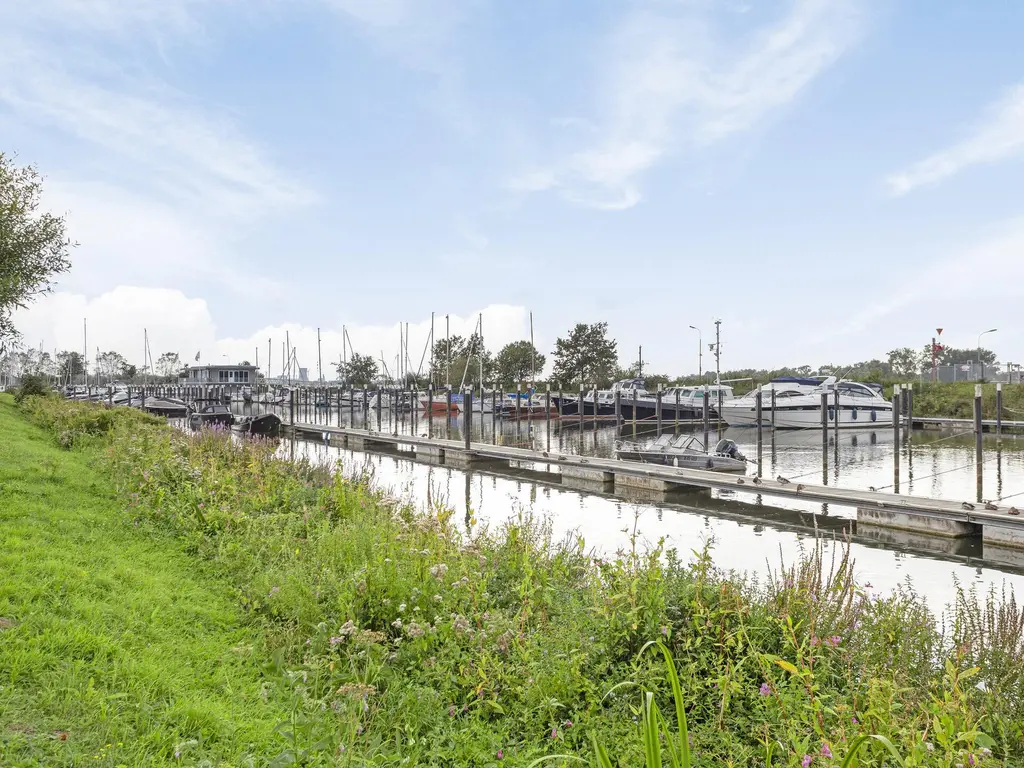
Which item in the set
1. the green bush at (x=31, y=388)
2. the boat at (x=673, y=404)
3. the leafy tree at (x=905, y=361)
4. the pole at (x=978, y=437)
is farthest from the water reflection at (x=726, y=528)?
the leafy tree at (x=905, y=361)

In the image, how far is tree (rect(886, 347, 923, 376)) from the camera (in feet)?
273

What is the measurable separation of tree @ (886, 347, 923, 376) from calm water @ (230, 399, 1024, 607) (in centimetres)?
5453

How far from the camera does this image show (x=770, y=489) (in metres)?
16.6

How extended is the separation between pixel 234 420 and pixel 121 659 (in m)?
43.4

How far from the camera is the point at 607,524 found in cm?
1532

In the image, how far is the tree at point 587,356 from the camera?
77250 mm

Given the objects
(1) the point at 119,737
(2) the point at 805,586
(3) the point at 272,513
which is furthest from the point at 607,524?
(1) the point at 119,737

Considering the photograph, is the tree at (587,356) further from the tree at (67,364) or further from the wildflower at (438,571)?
the tree at (67,364)

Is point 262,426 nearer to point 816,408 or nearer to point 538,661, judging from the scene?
point 538,661

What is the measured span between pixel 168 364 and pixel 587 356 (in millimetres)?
98676

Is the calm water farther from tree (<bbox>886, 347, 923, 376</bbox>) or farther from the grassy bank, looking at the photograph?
tree (<bbox>886, 347, 923, 376</bbox>)

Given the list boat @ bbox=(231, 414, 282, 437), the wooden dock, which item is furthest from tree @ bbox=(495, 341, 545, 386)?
the wooden dock

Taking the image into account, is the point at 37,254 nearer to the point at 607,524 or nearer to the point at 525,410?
the point at 607,524

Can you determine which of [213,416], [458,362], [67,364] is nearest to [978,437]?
[213,416]
